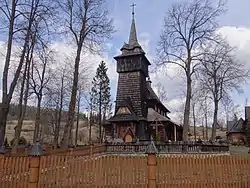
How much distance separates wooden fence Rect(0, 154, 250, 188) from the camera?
29.5 feet

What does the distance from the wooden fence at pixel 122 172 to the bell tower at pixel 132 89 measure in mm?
22739

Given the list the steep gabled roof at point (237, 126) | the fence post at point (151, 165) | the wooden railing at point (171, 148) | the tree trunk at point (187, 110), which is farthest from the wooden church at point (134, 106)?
the fence post at point (151, 165)

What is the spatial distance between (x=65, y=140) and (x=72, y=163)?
11.1 meters

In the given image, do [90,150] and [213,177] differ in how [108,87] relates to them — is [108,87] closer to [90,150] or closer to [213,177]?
[90,150]

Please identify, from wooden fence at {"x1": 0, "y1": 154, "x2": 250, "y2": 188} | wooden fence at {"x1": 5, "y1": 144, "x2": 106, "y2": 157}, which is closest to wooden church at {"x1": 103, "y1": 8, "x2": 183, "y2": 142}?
wooden fence at {"x1": 5, "y1": 144, "x2": 106, "y2": 157}

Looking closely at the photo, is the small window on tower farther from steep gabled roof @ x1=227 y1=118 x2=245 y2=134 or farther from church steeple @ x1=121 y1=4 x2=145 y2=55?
steep gabled roof @ x1=227 y1=118 x2=245 y2=134

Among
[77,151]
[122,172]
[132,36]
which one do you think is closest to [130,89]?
[132,36]

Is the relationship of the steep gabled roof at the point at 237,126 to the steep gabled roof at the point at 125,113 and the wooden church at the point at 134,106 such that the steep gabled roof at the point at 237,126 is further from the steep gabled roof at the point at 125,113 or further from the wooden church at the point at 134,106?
the steep gabled roof at the point at 125,113

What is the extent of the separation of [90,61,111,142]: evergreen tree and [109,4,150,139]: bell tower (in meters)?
13.4

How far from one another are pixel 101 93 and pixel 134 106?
18.0 meters

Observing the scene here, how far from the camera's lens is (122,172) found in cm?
951

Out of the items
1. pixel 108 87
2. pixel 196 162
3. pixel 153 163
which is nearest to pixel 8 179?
pixel 153 163

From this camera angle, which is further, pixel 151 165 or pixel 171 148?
pixel 171 148

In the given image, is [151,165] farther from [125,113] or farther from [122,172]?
[125,113]
